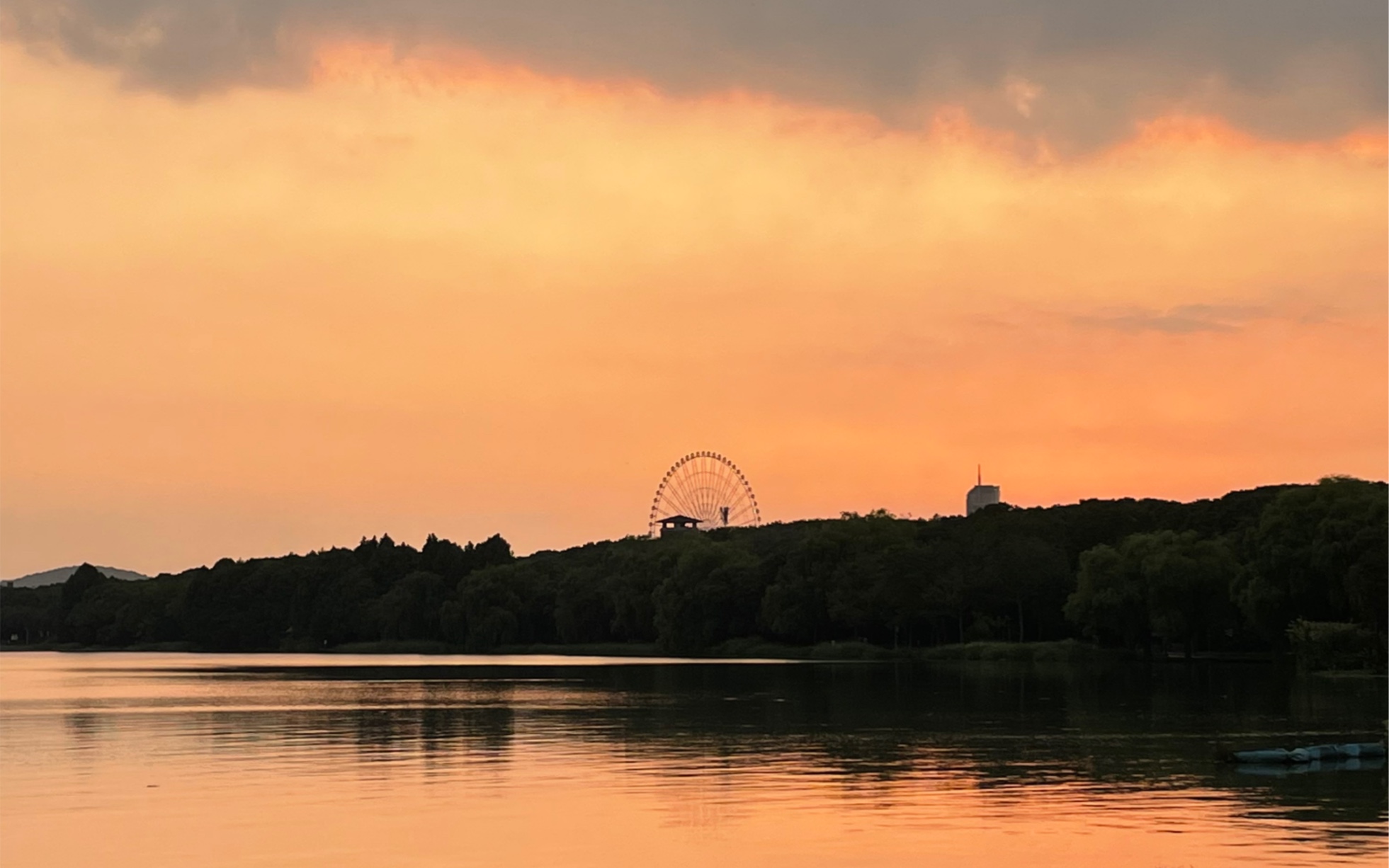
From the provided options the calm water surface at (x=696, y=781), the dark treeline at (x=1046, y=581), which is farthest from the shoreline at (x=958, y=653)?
the calm water surface at (x=696, y=781)

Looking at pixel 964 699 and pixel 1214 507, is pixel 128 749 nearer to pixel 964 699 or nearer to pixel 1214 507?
pixel 964 699

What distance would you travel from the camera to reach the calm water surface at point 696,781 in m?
28.9

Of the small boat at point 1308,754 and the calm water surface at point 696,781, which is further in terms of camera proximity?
the small boat at point 1308,754

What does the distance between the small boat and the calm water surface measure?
1.01 meters

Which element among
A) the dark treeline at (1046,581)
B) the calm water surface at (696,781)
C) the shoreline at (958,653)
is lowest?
the calm water surface at (696,781)

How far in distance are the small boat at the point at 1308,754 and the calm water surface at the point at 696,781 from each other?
101 cm

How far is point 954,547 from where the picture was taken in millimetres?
151250

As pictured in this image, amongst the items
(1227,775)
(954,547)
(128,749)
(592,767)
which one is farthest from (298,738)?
(954,547)

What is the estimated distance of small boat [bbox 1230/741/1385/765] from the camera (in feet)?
134

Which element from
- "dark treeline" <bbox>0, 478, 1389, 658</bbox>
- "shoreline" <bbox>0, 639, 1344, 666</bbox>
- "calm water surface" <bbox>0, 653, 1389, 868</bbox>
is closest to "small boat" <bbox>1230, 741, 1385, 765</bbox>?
"calm water surface" <bbox>0, 653, 1389, 868</bbox>

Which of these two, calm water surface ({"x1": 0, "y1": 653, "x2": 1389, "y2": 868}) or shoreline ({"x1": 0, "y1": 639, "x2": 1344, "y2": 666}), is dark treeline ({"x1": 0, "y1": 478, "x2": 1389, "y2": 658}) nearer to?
shoreline ({"x1": 0, "y1": 639, "x2": 1344, "y2": 666})

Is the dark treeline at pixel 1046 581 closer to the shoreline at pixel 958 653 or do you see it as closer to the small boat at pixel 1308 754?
the shoreline at pixel 958 653

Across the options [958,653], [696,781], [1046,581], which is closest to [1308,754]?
[696,781]

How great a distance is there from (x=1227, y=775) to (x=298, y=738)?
2816cm
